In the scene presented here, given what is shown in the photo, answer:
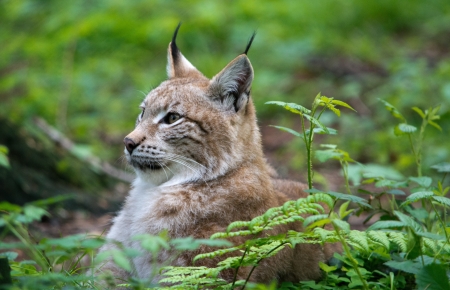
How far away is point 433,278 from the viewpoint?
2896 millimetres

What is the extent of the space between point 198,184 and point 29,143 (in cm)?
310

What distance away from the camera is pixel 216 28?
12773mm

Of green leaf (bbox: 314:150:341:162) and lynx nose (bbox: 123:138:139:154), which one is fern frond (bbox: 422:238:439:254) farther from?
lynx nose (bbox: 123:138:139:154)

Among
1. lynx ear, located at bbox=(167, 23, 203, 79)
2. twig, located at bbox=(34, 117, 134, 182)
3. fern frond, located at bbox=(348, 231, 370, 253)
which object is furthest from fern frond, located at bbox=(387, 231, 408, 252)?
twig, located at bbox=(34, 117, 134, 182)

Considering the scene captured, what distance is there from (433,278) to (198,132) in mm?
1972

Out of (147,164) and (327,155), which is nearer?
(327,155)

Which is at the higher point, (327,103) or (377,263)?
(327,103)

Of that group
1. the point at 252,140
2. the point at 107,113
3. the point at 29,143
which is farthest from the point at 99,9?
the point at 252,140

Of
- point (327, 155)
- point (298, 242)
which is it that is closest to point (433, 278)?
point (298, 242)

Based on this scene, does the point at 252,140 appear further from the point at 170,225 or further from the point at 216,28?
the point at 216,28

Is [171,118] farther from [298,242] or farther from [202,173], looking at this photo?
[298,242]

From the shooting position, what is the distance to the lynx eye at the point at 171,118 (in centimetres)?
432

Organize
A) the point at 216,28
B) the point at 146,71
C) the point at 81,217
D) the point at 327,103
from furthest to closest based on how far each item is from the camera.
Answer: the point at 216,28, the point at 146,71, the point at 81,217, the point at 327,103

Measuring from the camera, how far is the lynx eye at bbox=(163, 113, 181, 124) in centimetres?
432
